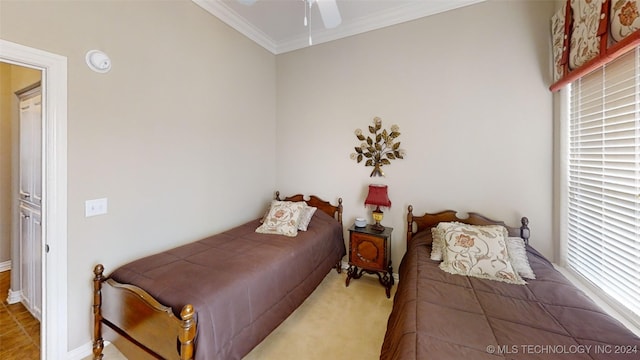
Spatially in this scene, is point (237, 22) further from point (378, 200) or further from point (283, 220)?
point (378, 200)

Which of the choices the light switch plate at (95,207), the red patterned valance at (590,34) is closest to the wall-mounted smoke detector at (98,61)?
the light switch plate at (95,207)

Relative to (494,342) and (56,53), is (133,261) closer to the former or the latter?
(56,53)

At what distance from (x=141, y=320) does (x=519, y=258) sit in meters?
2.74

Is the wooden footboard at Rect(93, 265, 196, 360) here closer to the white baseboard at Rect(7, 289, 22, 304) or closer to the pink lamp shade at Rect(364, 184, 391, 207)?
the white baseboard at Rect(7, 289, 22, 304)

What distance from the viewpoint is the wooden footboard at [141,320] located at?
1.31 metres

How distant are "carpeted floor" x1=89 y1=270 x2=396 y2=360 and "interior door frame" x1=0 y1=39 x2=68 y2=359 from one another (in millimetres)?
387

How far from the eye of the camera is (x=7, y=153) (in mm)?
2963

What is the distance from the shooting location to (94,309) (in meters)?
1.75

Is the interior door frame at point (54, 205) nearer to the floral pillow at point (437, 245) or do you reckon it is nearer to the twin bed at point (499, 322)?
the twin bed at point (499, 322)

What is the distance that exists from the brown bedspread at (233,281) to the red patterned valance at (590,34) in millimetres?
2607

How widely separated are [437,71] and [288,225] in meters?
2.44

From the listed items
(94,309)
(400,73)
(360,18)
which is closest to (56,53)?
(94,309)

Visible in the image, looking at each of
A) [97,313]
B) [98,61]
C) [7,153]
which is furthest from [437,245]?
[7,153]

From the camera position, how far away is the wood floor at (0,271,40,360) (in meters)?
1.79
